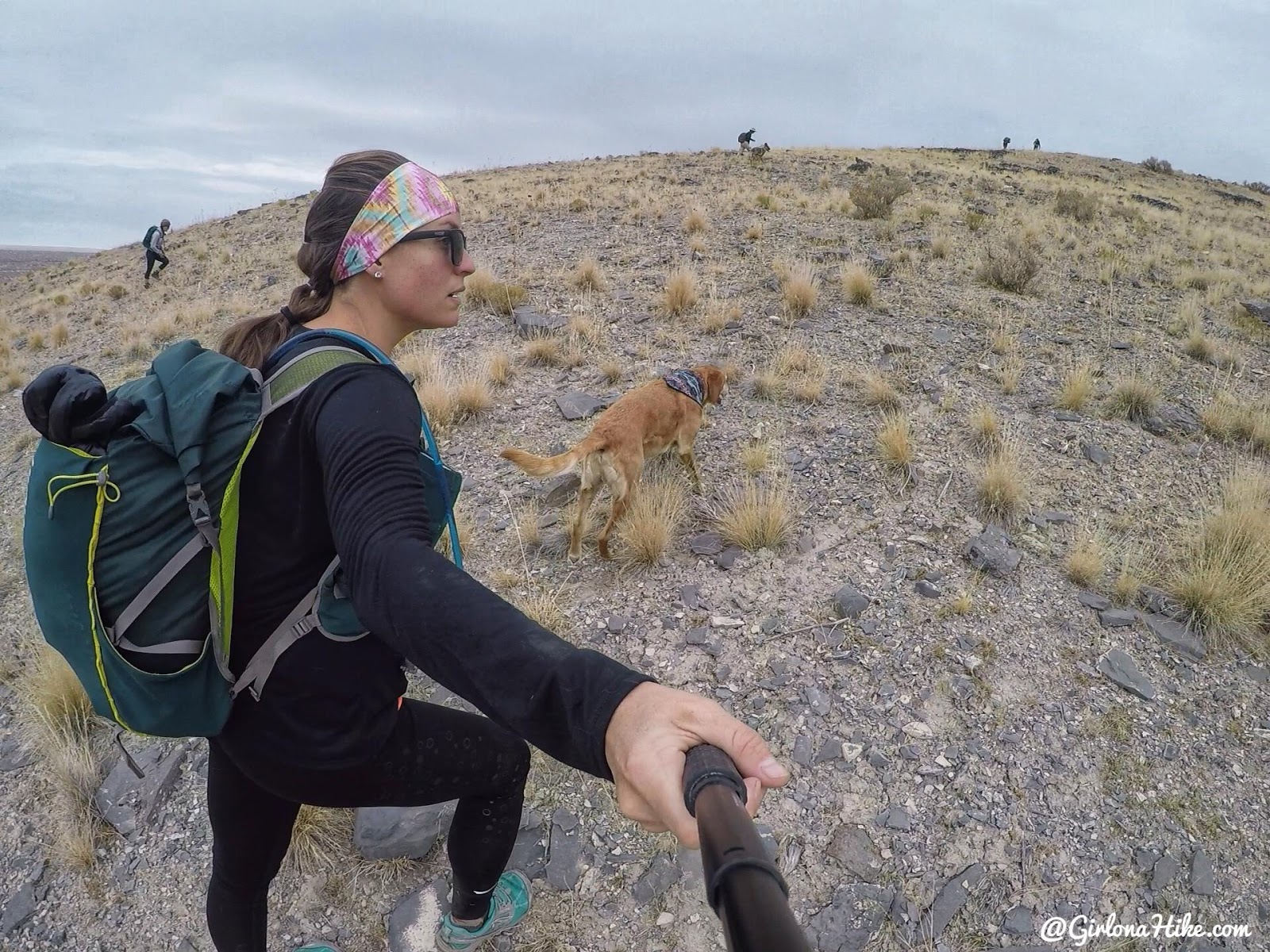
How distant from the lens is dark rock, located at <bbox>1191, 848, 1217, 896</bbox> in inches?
95.7

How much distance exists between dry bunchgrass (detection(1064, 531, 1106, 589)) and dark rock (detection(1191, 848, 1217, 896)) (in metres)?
1.54

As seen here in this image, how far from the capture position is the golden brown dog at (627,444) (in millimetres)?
4129

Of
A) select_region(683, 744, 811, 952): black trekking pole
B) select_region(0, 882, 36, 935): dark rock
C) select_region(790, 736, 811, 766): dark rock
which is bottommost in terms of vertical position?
select_region(0, 882, 36, 935): dark rock

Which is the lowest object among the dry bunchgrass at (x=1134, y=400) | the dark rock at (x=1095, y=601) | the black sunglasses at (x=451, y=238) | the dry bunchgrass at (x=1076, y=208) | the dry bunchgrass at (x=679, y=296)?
the dark rock at (x=1095, y=601)

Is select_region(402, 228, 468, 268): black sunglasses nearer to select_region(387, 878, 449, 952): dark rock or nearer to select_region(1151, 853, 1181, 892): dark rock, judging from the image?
select_region(387, 878, 449, 952): dark rock

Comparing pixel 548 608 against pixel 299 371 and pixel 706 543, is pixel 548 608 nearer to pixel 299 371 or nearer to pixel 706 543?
pixel 706 543

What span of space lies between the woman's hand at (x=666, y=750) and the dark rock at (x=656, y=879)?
211 cm

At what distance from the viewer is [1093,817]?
266 centimetres

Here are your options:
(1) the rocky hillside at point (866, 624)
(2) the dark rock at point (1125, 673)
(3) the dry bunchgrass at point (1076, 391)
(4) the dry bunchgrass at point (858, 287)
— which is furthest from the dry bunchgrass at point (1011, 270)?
(2) the dark rock at point (1125, 673)

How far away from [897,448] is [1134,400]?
2.46 metres

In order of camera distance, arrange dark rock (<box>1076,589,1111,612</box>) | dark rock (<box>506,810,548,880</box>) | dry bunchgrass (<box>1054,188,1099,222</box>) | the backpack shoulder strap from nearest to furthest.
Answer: the backpack shoulder strap, dark rock (<box>506,810,548,880</box>), dark rock (<box>1076,589,1111,612</box>), dry bunchgrass (<box>1054,188,1099,222</box>)

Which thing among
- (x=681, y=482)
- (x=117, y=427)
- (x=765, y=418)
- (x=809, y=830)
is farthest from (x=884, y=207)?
(x=117, y=427)

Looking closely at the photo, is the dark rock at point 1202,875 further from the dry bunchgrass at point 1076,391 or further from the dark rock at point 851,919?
the dry bunchgrass at point 1076,391

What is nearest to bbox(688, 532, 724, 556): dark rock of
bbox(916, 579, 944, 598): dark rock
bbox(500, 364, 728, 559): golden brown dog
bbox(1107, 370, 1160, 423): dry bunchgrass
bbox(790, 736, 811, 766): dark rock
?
bbox(500, 364, 728, 559): golden brown dog
